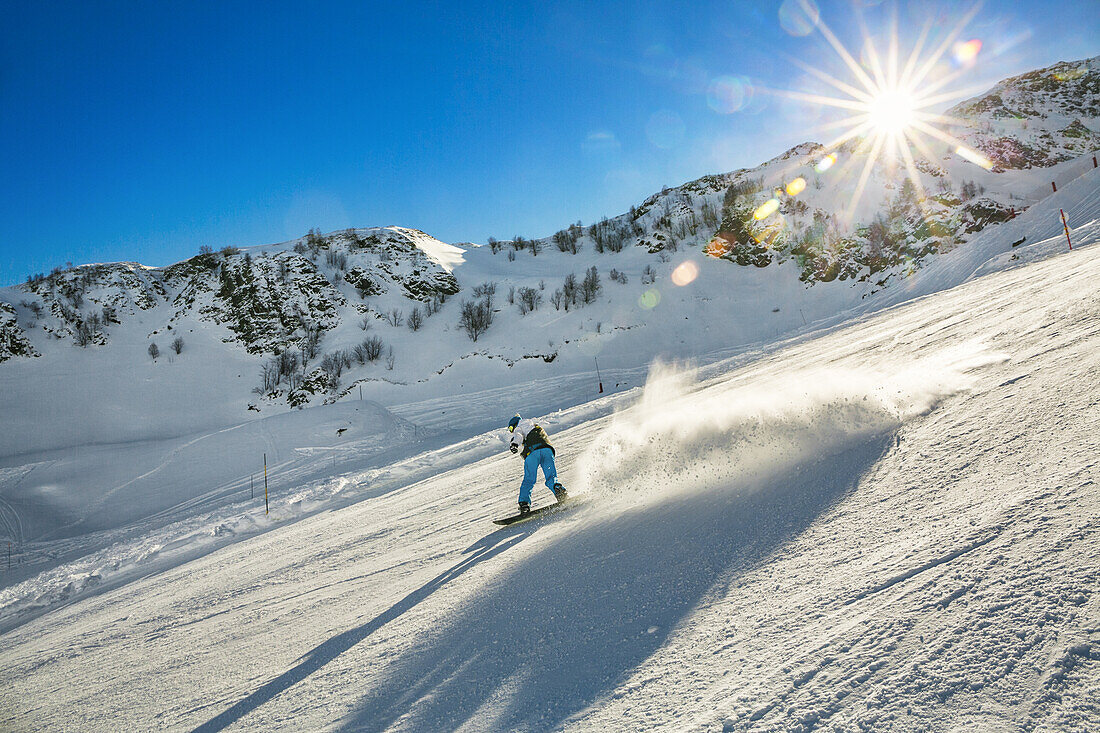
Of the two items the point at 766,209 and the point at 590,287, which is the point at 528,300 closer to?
the point at 590,287

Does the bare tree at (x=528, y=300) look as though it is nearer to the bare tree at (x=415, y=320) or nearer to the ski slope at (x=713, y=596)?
the bare tree at (x=415, y=320)

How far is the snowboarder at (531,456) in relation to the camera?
663 centimetres

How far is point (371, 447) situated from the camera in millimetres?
18828

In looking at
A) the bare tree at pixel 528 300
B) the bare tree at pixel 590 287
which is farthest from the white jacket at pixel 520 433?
the bare tree at pixel 590 287

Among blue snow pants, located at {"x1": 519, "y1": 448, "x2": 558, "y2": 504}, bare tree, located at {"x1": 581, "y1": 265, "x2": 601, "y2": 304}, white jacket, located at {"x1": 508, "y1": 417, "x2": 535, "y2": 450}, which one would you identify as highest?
bare tree, located at {"x1": 581, "y1": 265, "x2": 601, "y2": 304}

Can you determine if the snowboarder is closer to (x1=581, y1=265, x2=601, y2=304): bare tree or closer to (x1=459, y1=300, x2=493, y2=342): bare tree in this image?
(x1=459, y1=300, x2=493, y2=342): bare tree

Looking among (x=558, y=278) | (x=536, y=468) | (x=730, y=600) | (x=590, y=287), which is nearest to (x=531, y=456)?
(x=536, y=468)

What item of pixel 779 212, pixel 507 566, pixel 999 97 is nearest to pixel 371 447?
pixel 507 566

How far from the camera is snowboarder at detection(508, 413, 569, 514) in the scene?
261 inches

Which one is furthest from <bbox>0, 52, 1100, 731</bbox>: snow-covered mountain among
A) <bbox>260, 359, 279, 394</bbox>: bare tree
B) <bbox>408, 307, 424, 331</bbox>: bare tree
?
<bbox>408, 307, 424, 331</bbox>: bare tree

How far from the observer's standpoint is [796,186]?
4925 centimetres

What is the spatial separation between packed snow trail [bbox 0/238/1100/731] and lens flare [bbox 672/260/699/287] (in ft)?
120

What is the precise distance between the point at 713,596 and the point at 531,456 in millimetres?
4281

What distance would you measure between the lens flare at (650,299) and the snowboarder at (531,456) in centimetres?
3411
